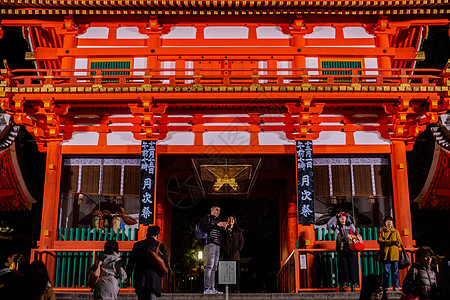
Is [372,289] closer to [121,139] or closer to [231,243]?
[231,243]

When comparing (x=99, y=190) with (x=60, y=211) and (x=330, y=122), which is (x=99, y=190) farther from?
(x=330, y=122)

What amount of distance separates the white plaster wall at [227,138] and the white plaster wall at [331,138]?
195cm

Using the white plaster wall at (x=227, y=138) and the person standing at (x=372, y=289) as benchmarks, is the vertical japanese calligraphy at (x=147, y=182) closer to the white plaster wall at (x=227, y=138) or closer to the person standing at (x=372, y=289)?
the white plaster wall at (x=227, y=138)

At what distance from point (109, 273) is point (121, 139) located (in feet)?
22.6

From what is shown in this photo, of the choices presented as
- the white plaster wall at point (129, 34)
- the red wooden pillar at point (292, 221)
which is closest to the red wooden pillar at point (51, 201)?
the white plaster wall at point (129, 34)

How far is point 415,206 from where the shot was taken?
2462 centimetres

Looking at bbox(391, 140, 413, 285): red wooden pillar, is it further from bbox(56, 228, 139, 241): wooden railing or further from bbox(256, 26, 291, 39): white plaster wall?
bbox(56, 228, 139, 241): wooden railing

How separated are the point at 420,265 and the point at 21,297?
616 cm

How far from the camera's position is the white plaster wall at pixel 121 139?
15.0 meters

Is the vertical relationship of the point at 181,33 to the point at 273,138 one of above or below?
above

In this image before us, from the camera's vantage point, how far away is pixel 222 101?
14.1 m

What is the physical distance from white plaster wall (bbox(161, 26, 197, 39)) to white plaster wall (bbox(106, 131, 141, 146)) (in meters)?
3.39

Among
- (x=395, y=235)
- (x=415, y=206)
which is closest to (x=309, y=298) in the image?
(x=395, y=235)

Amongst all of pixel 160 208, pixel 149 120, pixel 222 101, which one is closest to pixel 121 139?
pixel 149 120
